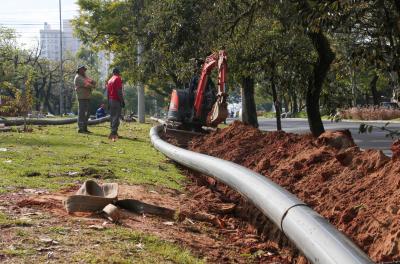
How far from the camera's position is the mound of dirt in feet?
13.7

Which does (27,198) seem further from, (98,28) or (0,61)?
(0,61)

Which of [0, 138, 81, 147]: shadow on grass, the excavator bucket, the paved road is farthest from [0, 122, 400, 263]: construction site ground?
the paved road

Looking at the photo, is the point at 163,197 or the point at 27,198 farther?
the point at 163,197

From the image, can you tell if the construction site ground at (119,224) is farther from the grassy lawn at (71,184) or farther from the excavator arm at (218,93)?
the excavator arm at (218,93)

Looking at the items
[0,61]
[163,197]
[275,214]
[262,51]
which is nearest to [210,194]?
[163,197]

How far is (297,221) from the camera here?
3988 mm

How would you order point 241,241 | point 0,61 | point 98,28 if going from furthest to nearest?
1. point 0,61
2. point 98,28
3. point 241,241

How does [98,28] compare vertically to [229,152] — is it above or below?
above

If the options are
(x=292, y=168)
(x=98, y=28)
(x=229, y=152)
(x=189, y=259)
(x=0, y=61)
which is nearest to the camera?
(x=189, y=259)

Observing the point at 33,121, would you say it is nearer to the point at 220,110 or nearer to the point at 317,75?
the point at 220,110

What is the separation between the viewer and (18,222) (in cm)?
469

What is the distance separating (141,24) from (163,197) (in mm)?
20900

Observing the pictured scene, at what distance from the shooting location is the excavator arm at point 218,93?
14.0 m

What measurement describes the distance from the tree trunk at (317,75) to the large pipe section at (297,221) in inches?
226
